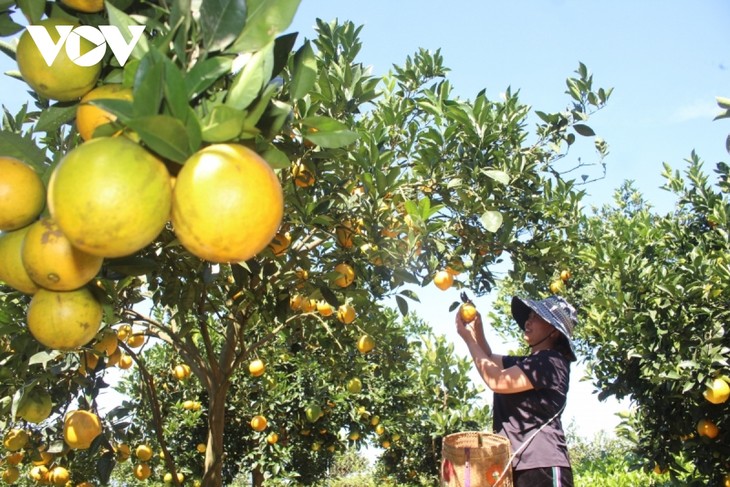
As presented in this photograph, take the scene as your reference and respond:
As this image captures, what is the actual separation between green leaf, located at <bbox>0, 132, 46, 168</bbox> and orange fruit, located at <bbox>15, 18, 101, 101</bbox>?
124mm

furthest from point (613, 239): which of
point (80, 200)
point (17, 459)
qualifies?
point (80, 200)

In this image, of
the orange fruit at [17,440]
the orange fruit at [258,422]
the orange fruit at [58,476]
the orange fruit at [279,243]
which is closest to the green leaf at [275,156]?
the orange fruit at [279,243]

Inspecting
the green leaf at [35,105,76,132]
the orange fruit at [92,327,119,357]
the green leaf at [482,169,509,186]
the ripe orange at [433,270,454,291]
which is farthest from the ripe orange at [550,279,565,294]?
the green leaf at [35,105,76,132]

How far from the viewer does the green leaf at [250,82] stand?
93cm

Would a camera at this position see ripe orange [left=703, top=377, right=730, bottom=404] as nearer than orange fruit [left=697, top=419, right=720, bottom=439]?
Yes

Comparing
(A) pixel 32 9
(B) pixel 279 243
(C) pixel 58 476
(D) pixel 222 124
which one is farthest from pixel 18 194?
(C) pixel 58 476

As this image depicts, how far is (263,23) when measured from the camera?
1.02 m

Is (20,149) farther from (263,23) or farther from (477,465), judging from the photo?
(477,465)

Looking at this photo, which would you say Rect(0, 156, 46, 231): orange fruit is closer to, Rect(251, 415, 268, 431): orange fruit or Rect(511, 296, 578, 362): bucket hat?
Rect(511, 296, 578, 362): bucket hat

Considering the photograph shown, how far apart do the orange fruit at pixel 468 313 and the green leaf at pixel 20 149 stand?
232cm

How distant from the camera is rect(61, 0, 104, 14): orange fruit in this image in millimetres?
1143

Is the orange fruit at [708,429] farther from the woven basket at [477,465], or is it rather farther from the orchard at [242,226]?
the woven basket at [477,465]

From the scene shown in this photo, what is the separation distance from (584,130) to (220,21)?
9.22 ft

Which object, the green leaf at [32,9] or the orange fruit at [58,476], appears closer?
the green leaf at [32,9]
